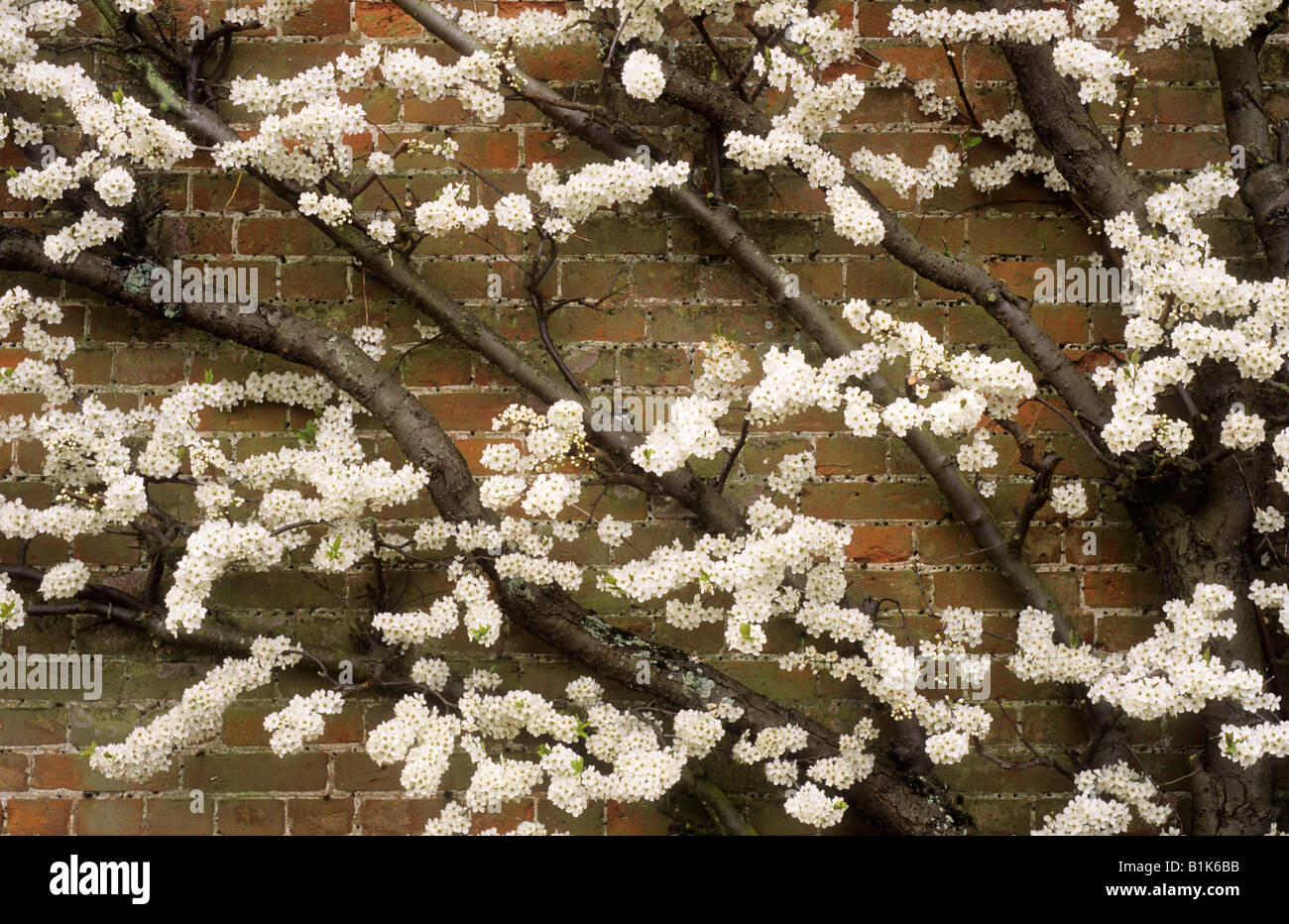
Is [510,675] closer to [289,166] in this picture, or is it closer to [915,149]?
[289,166]

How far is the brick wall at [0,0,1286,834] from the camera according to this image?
6.31 ft

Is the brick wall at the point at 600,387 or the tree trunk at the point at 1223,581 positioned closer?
the tree trunk at the point at 1223,581

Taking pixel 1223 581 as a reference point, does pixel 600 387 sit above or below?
above

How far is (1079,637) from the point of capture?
1912mm

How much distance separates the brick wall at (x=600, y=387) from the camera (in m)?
1.92

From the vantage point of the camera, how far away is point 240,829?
1.91 m

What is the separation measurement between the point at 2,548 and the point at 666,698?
1352mm

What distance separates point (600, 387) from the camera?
6.47 feet

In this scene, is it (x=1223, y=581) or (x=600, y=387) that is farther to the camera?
(x=600, y=387)

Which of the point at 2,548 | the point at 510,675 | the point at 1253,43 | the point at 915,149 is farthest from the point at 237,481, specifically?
the point at 1253,43

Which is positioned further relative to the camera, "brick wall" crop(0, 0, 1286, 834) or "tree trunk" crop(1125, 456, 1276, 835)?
"brick wall" crop(0, 0, 1286, 834)
